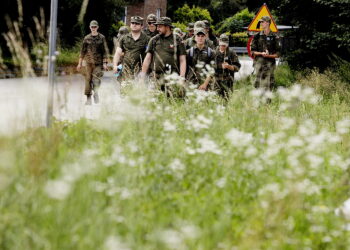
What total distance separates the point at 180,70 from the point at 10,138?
19.5 ft

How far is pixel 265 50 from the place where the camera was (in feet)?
46.0

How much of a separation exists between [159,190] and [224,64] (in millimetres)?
6814

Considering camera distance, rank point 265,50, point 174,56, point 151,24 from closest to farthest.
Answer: point 174,56, point 151,24, point 265,50

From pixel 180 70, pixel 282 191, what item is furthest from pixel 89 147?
pixel 180 70

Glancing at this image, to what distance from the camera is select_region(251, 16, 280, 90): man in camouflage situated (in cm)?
1394

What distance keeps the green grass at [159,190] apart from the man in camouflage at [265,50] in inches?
305

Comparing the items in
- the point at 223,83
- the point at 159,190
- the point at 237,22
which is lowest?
the point at 237,22

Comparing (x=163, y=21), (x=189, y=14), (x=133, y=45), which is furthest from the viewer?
(x=189, y=14)

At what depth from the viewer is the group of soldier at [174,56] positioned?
34.6 feet

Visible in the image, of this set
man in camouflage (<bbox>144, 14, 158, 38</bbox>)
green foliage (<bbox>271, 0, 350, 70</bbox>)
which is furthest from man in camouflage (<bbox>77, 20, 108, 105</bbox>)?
green foliage (<bbox>271, 0, 350, 70</bbox>)

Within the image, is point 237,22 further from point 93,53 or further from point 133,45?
point 133,45

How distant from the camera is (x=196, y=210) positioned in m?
4.48

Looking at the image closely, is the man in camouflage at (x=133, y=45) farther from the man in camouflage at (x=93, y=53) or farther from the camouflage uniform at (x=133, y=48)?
the man in camouflage at (x=93, y=53)

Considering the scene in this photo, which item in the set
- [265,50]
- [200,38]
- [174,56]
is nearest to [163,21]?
[174,56]
